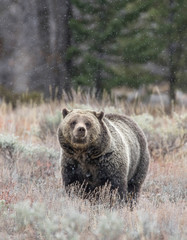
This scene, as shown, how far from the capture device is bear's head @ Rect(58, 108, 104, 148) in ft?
15.6

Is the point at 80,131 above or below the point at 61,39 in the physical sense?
below

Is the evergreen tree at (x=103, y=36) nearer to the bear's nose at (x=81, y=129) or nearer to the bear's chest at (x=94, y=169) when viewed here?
the bear's chest at (x=94, y=169)

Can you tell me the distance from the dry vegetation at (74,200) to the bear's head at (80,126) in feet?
1.95

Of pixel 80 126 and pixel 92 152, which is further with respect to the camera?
pixel 92 152

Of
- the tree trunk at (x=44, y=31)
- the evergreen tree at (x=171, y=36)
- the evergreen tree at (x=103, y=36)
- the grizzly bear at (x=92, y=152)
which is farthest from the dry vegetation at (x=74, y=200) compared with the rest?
the tree trunk at (x=44, y=31)

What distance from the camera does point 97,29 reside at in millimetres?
16688

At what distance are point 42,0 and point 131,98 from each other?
19.5ft

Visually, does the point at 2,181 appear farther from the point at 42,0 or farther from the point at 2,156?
the point at 42,0

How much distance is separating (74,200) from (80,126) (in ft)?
2.72

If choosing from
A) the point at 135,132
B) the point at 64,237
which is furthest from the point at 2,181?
the point at 64,237

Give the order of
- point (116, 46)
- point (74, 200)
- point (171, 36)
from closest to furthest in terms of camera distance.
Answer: point (74, 200), point (116, 46), point (171, 36)

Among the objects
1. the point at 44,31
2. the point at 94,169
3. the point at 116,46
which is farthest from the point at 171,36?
the point at 94,169

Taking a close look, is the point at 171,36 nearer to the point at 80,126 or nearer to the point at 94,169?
the point at 94,169

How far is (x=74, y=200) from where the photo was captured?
16.3 feet
